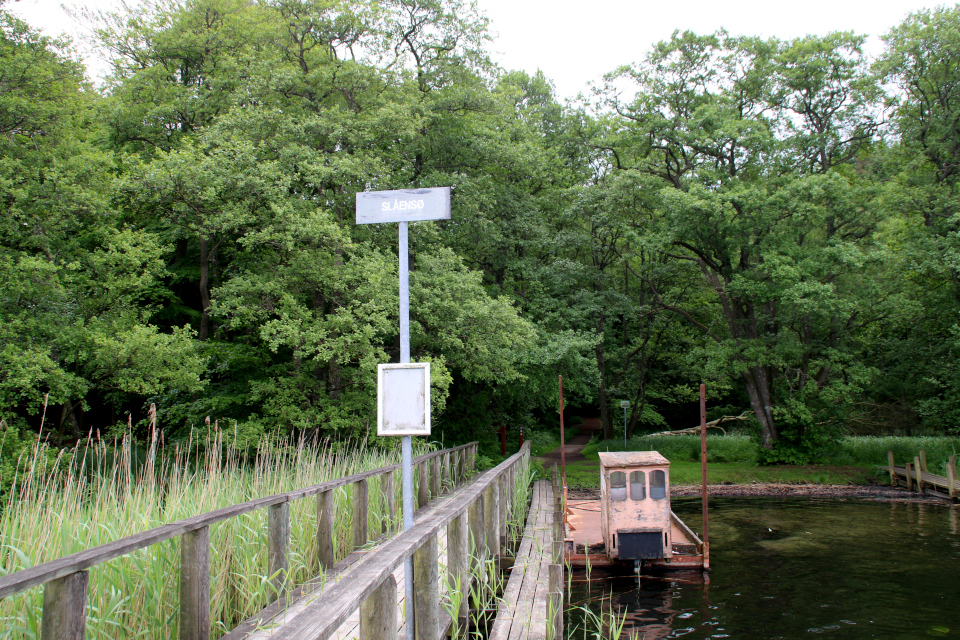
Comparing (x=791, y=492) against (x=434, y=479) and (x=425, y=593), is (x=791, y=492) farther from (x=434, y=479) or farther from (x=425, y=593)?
(x=425, y=593)

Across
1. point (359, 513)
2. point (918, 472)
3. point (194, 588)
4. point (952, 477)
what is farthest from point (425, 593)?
point (918, 472)

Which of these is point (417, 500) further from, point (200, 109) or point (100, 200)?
point (200, 109)

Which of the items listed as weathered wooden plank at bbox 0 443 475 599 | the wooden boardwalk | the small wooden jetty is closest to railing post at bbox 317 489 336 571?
weathered wooden plank at bbox 0 443 475 599

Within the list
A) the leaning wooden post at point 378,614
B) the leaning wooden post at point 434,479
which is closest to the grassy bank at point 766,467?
the leaning wooden post at point 434,479

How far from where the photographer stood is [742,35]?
23.6m

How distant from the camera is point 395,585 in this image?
2564 millimetres

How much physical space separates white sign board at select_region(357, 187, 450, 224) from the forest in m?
10.2

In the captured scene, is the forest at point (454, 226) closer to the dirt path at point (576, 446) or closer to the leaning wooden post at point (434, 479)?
the dirt path at point (576, 446)

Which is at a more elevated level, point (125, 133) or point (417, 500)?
point (125, 133)

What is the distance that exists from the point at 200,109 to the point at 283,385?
30.0 feet

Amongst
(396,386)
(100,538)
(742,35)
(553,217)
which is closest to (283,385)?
(100,538)

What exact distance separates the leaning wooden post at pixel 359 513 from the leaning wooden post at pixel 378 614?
146 inches

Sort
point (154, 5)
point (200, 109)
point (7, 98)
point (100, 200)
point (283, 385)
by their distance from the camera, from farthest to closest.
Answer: point (154, 5) < point (200, 109) < point (283, 385) < point (100, 200) < point (7, 98)

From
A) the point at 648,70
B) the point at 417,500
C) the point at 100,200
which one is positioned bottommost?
the point at 417,500
